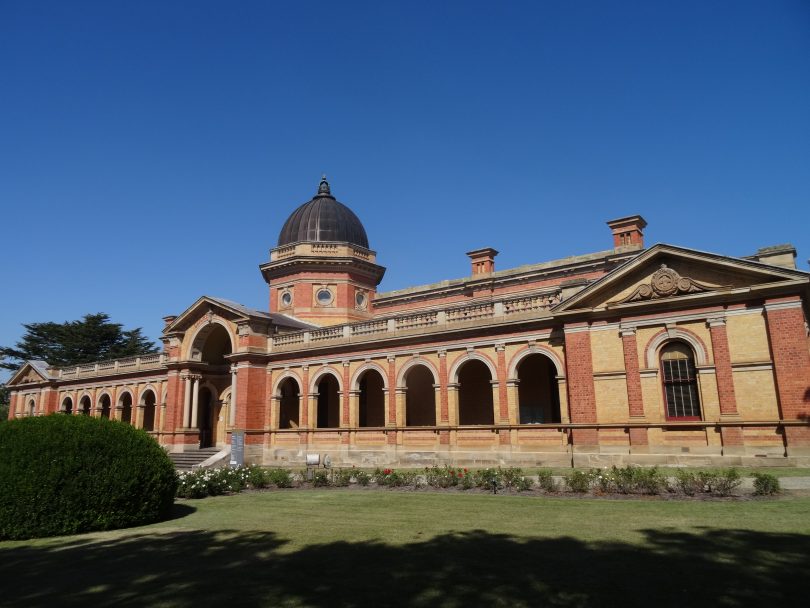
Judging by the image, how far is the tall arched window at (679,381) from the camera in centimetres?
1973

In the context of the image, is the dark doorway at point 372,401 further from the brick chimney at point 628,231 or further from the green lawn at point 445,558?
the green lawn at point 445,558

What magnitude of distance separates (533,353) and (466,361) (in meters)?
3.18

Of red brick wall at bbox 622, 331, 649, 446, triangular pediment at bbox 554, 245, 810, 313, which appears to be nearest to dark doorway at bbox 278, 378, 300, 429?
triangular pediment at bbox 554, 245, 810, 313

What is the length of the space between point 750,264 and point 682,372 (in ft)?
14.0

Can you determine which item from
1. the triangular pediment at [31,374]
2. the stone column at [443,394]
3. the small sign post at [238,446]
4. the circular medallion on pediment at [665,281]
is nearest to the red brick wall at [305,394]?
the small sign post at [238,446]

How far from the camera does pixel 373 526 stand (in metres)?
10.9

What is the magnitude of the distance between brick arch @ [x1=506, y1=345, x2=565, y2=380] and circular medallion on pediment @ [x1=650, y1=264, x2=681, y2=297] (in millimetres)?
4575

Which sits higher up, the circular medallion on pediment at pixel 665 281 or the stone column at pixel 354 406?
the circular medallion on pediment at pixel 665 281

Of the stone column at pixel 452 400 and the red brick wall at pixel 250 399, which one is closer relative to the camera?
the stone column at pixel 452 400

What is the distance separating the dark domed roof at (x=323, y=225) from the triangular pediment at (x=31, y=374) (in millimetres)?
24587

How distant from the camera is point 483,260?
3459 cm

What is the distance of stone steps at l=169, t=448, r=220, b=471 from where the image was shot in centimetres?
3020

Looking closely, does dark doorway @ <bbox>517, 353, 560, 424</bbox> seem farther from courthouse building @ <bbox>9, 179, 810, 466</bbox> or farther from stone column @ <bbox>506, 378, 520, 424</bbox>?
stone column @ <bbox>506, 378, 520, 424</bbox>

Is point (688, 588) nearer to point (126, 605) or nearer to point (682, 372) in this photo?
point (126, 605)
